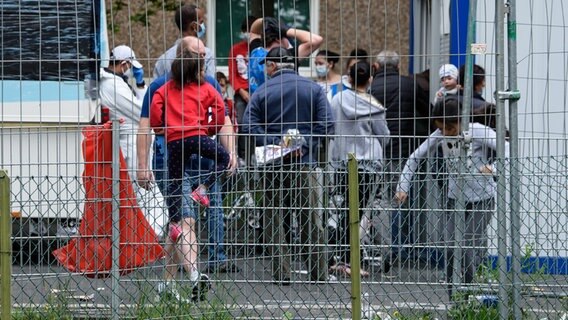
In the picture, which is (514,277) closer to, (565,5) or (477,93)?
(477,93)

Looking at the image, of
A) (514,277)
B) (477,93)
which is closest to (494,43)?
(477,93)

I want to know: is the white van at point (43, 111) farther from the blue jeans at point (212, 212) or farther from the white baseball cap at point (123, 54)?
the blue jeans at point (212, 212)

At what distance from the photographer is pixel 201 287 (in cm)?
771

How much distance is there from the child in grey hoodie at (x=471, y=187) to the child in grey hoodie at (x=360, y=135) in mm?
216

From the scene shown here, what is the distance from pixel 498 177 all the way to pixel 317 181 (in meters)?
1.05

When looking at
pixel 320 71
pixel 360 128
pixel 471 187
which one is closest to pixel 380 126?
pixel 360 128

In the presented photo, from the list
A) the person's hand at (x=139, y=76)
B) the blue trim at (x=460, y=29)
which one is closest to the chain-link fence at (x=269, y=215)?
the blue trim at (x=460, y=29)

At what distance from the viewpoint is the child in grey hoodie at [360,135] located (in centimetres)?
789

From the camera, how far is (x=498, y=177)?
7645 mm

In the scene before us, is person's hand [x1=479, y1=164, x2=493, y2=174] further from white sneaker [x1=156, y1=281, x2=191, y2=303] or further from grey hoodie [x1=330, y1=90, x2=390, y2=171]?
white sneaker [x1=156, y1=281, x2=191, y2=303]

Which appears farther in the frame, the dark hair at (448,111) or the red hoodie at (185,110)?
the red hoodie at (185,110)

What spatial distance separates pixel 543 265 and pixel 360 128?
6.22ft

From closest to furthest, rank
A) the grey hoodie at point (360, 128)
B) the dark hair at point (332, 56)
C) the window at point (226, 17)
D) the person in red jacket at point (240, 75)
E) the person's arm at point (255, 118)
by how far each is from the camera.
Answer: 1. the grey hoodie at point (360, 128)
2. the person's arm at point (255, 118)
3. the person in red jacket at point (240, 75)
4. the dark hair at point (332, 56)
5. the window at point (226, 17)

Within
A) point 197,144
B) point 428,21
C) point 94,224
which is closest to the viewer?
point 94,224
